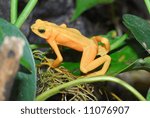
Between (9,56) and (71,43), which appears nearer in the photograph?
(9,56)

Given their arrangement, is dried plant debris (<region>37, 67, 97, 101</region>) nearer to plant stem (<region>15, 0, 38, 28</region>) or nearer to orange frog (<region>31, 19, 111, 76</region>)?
orange frog (<region>31, 19, 111, 76</region>)

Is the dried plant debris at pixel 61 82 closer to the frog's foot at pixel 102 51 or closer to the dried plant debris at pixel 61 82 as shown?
the dried plant debris at pixel 61 82

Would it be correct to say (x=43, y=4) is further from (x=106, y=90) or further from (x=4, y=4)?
(x=106, y=90)

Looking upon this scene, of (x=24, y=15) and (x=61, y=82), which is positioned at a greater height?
(x=24, y=15)

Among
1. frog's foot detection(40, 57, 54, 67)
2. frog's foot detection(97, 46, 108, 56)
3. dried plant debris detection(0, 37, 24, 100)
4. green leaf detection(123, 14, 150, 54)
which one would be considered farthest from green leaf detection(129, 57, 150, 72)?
dried plant debris detection(0, 37, 24, 100)

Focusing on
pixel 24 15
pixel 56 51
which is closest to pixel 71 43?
pixel 56 51

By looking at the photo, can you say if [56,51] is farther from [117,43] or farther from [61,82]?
[117,43]

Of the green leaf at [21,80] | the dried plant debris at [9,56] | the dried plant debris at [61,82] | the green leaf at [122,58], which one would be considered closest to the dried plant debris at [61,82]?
the dried plant debris at [61,82]

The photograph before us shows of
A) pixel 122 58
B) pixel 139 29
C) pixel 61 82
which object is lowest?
pixel 61 82
